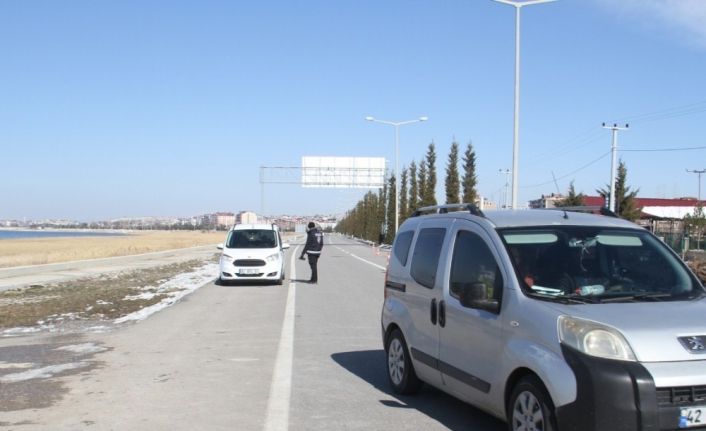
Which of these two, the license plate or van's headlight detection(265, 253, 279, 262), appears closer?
the license plate

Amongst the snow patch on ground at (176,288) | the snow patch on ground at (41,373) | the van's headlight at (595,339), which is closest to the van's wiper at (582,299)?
the van's headlight at (595,339)

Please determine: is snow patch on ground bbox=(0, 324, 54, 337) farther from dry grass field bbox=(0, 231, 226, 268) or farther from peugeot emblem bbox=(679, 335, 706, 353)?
dry grass field bbox=(0, 231, 226, 268)

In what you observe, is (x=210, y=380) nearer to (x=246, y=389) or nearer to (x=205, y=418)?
(x=246, y=389)

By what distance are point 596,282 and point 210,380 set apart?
459cm

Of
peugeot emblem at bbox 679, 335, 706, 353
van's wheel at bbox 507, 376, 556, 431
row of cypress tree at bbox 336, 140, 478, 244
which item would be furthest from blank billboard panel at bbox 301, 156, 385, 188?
peugeot emblem at bbox 679, 335, 706, 353

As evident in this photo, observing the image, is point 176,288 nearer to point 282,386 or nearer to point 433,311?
point 282,386

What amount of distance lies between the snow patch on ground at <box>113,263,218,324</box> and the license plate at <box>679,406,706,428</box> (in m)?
11.0

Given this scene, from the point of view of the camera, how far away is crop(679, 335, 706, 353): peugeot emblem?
13.8ft

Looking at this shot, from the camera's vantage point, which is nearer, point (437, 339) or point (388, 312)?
point (437, 339)

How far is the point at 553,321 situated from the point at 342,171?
5905 cm

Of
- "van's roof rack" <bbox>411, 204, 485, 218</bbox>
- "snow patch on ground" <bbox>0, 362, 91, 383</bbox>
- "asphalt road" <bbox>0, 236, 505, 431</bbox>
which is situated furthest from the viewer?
"snow patch on ground" <bbox>0, 362, 91, 383</bbox>

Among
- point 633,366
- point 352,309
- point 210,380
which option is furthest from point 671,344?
point 352,309

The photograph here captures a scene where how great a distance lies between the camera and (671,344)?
4199 millimetres

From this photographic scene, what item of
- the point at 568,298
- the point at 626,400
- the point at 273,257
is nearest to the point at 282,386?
the point at 568,298
